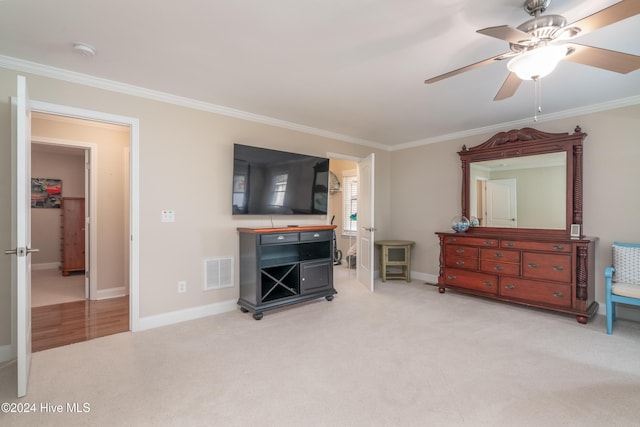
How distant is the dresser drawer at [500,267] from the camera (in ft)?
12.4

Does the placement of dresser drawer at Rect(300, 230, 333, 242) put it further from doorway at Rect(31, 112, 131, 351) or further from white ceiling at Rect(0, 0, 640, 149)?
doorway at Rect(31, 112, 131, 351)

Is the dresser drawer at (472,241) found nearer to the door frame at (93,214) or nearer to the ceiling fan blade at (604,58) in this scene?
the ceiling fan blade at (604,58)

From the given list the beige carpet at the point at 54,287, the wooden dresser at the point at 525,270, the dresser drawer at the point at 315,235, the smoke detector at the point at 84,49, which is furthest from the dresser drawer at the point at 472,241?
the beige carpet at the point at 54,287

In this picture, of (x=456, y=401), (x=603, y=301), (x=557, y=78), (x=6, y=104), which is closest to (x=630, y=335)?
(x=603, y=301)

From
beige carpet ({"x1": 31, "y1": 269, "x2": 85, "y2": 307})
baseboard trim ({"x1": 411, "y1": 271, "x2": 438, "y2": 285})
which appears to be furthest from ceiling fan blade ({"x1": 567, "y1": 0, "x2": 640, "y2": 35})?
beige carpet ({"x1": 31, "y1": 269, "x2": 85, "y2": 307})

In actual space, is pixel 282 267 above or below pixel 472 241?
below

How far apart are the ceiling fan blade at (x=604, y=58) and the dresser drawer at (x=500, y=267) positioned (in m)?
2.52

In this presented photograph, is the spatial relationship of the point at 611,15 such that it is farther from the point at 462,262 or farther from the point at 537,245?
the point at 462,262

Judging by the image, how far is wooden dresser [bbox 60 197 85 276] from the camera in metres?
5.83

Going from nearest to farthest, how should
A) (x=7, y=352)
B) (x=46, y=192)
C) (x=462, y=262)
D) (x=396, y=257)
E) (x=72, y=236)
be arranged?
(x=7, y=352)
(x=462, y=262)
(x=396, y=257)
(x=72, y=236)
(x=46, y=192)

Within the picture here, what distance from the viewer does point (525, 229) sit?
13.5ft

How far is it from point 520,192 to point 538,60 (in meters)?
2.91

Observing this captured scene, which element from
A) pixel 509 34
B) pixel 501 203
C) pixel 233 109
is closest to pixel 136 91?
pixel 233 109

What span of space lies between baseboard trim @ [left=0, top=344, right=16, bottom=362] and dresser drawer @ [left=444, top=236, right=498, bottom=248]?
16.4 ft
